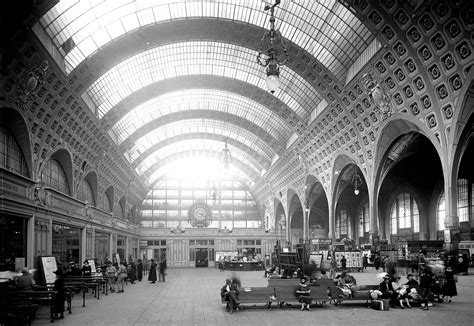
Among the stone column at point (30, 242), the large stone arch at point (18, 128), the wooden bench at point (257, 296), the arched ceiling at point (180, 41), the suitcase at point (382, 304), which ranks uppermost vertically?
the arched ceiling at point (180, 41)

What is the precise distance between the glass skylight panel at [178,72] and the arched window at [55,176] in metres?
6.75

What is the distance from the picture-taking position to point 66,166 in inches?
1476

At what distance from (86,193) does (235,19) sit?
20.7m

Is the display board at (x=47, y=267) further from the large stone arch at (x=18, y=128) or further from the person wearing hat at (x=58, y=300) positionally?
the person wearing hat at (x=58, y=300)

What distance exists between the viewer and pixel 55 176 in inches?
1395

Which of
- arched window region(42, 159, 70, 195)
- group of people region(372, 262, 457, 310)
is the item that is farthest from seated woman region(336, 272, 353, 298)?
arched window region(42, 159, 70, 195)

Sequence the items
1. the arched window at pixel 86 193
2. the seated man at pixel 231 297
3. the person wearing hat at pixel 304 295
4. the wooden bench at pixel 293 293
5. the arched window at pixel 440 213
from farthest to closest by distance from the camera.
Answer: the arched window at pixel 440 213 < the arched window at pixel 86 193 < the wooden bench at pixel 293 293 < the person wearing hat at pixel 304 295 < the seated man at pixel 231 297

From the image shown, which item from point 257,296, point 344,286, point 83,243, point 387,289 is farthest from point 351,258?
point 257,296

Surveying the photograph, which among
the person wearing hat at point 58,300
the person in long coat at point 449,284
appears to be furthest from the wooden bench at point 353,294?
the person wearing hat at point 58,300

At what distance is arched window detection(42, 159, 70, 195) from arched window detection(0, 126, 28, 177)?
3.48m

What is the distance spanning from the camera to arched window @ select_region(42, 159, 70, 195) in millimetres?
33219

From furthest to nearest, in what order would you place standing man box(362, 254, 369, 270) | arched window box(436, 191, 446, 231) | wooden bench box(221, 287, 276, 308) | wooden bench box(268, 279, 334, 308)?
arched window box(436, 191, 446, 231) < standing man box(362, 254, 369, 270) < wooden bench box(268, 279, 334, 308) < wooden bench box(221, 287, 276, 308)

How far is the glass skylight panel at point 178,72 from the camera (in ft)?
136

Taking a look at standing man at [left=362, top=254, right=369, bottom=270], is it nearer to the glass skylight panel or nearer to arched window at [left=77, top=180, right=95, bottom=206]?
the glass skylight panel
